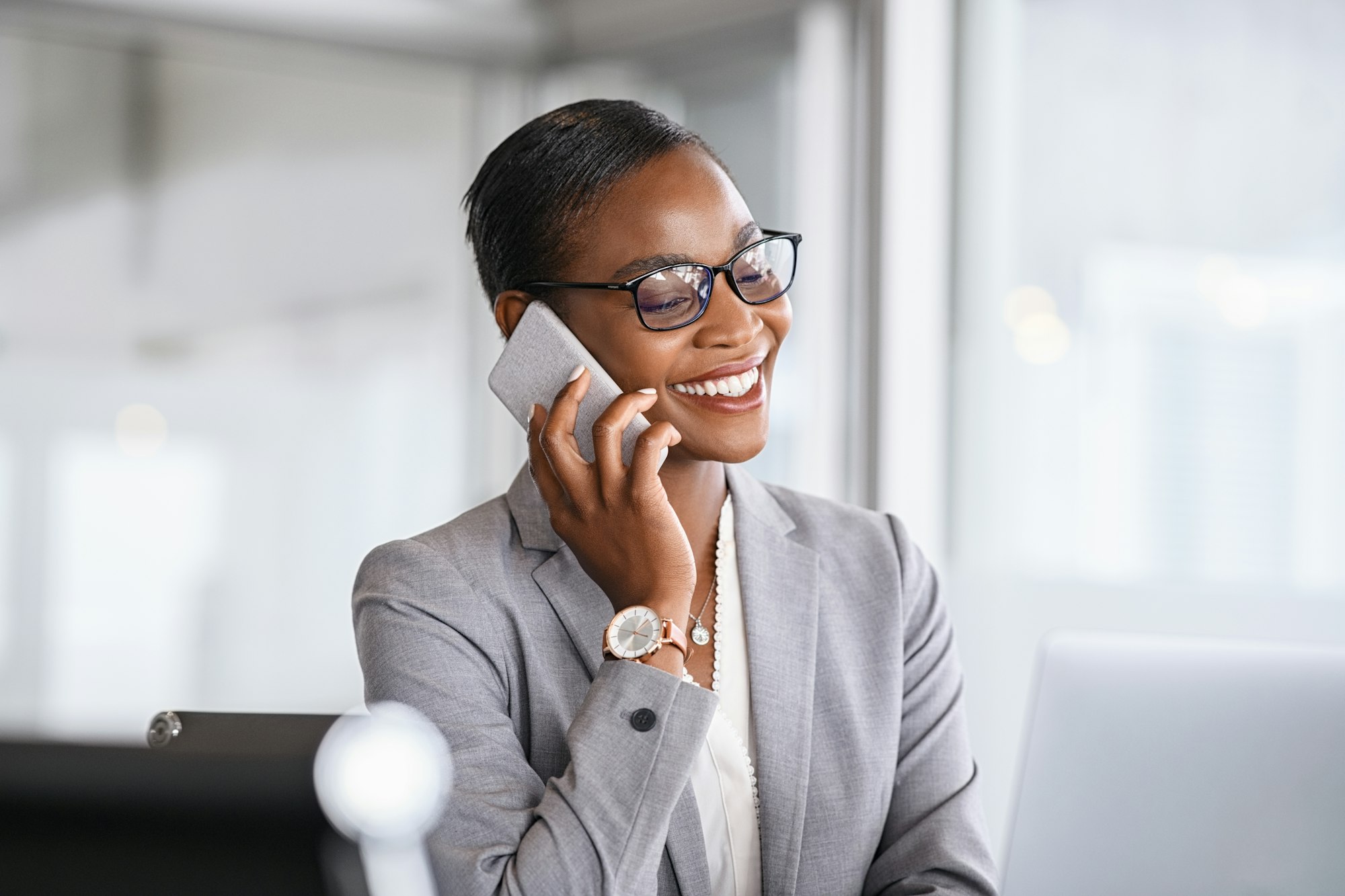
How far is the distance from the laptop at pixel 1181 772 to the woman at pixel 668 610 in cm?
12

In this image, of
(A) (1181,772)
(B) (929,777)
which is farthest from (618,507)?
(A) (1181,772)

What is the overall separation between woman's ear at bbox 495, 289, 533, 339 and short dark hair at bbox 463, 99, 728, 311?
0.06ft

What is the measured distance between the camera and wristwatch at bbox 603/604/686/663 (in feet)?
4.31

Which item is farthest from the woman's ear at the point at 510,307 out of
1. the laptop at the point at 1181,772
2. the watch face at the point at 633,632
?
the laptop at the point at 1181,772

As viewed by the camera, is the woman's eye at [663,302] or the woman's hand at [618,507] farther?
the woman's eye at [663,302]

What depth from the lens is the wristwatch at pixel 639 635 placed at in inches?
51.8

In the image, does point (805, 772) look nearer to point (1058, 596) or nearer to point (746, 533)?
point (746, 533)

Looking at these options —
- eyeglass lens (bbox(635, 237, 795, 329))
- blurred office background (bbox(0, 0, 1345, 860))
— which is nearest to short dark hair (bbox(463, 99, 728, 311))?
eyeglass lens (bbox(635, 237, 795, 329))

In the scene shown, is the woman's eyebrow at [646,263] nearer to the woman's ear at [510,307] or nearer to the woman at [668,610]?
the woman at [668,610]

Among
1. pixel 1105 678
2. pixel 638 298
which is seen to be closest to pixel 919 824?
pixel 1105 678

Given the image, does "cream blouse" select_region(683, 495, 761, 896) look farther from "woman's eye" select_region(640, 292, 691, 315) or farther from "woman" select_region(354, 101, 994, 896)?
"woman's eye" select_region(640, 292, 691, 315)

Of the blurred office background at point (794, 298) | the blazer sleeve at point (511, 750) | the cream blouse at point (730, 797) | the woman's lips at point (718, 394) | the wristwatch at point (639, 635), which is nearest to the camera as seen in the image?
the blazer sleeve at point (511, 750)

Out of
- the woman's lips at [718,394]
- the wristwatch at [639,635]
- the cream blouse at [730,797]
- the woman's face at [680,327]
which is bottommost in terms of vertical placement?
the cream blouse at [730,797]

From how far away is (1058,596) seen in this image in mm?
3035
